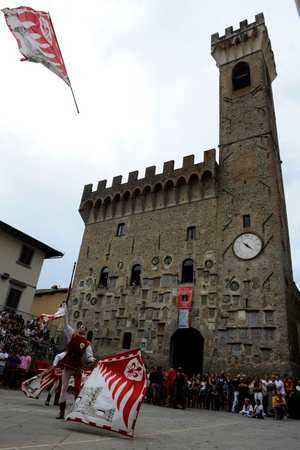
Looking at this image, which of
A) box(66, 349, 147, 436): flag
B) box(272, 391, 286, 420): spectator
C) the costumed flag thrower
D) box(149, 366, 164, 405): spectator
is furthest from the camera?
box(149, 366, 164, 405): spectator

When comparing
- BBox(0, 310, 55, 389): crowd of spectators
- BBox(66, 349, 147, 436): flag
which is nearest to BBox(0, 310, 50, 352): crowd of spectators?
BBox(0, 310, 55, 389): crowd of spectators

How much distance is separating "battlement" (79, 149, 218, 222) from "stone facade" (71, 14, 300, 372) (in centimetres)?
8

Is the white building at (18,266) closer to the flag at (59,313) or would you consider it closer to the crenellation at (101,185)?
the flag at (59,313)

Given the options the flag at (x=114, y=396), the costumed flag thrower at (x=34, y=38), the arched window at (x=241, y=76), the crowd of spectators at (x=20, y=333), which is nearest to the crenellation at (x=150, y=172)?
the arched window at (x=241, y=76)

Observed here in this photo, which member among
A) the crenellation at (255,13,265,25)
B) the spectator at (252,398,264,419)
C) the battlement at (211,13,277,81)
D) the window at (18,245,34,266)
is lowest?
the spectator at (252,398,264,419)

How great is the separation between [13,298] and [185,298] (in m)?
11.8

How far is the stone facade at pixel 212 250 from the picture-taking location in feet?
56.9

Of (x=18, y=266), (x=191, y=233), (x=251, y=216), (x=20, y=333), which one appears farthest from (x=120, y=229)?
(x=20, y=333)

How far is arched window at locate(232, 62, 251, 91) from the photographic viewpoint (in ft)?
82.7

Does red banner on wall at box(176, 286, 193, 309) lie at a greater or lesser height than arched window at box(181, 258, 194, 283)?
lesser

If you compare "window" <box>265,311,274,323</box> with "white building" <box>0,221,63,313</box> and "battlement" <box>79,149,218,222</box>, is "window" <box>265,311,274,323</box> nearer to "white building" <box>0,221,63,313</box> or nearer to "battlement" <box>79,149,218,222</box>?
"battlement" <box>79,149,218,222</box>

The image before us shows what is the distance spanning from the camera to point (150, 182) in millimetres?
24859

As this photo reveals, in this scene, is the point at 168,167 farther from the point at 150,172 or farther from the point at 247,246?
the point at 247,246

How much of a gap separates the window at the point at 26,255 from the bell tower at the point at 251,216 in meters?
13.7
